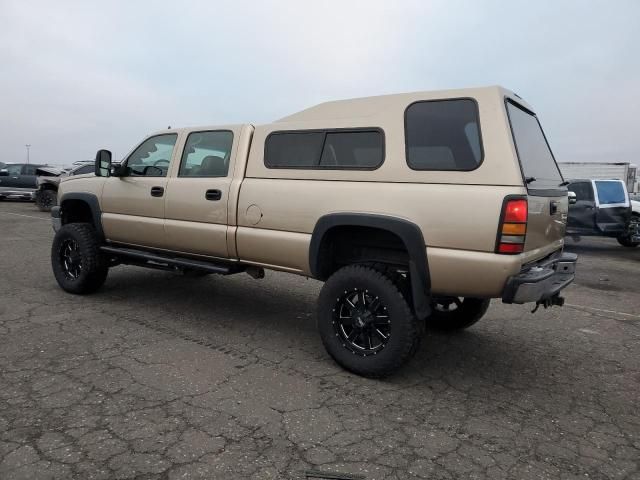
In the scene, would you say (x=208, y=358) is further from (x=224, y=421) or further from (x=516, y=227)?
(x=516, y=227)

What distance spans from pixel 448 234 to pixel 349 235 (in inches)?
36.1

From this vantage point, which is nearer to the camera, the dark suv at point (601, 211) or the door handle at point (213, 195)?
the door handle at point (213, 195)

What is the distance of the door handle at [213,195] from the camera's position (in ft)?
13.6

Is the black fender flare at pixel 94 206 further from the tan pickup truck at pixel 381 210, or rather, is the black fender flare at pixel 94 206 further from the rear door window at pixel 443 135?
the rear door window at pixel 443 135

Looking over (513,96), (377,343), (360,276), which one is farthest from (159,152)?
(513,96)

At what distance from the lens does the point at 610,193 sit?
11.3 meters

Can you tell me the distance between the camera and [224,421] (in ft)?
9.01

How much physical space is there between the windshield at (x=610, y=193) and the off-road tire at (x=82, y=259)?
11.2 m

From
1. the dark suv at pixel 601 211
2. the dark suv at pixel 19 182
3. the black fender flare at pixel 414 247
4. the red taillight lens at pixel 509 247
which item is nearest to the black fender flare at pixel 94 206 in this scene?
the black fender flare at pixel 414 247

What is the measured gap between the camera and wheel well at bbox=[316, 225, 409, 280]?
11.6 feet

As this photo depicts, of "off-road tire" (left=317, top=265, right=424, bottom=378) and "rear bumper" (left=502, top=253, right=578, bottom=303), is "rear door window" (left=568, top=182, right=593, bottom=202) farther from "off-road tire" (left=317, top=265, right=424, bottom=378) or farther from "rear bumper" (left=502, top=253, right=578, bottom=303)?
"off-road tire" (left=317, top=265, right=424, bottom=378)

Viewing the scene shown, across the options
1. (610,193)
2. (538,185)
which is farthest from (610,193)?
(538,185)

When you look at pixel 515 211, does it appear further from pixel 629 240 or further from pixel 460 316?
pixel 629 240

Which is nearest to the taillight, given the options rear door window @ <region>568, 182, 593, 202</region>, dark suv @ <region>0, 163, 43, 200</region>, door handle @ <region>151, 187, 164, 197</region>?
door handle @ <region>151, 187, 164, 197</region>
